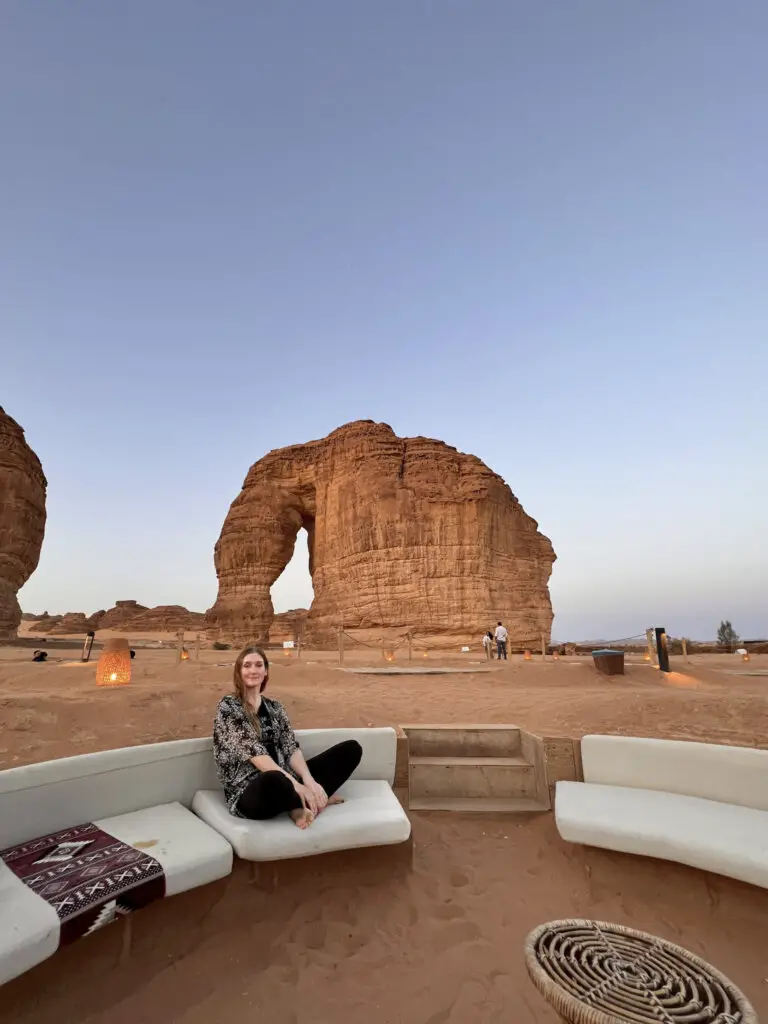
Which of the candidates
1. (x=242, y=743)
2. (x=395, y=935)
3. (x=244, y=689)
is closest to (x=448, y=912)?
(x=395, y=935)

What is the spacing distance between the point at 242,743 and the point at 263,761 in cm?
22

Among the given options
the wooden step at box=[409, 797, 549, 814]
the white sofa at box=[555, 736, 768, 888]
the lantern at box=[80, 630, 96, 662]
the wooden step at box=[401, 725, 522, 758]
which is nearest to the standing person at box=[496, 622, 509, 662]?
the lantern at box=[80, 630, 96, 662]

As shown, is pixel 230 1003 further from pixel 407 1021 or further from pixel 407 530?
pixel 407 530

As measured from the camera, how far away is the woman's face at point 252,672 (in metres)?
3.80

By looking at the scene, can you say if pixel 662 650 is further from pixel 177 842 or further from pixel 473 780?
pixel 177 842

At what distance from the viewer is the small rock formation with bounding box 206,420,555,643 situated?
32.3m

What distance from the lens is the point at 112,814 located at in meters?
3.37

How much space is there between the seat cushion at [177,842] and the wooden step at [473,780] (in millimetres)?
2136

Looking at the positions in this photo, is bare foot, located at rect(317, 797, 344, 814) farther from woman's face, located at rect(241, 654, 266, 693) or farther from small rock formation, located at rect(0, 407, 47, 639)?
small rock formation, located at rect(0, 407, 47, 639)

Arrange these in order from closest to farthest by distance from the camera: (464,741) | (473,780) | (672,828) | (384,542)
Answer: (672,828), (473,780), (464,741), (384,542)

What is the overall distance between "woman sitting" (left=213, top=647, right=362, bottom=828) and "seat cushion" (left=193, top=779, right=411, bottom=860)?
0.07 metres

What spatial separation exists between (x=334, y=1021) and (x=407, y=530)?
31.4m

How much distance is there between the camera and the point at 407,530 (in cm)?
3369

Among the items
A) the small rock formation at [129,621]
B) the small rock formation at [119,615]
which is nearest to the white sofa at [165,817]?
the small rock formation at [129,621]
